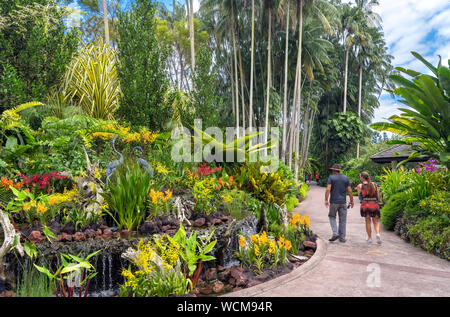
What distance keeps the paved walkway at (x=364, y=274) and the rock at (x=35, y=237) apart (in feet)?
8.87

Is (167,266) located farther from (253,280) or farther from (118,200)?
(118,200)

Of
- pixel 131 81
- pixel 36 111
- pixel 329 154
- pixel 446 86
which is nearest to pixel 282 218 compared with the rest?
pixel 446 86

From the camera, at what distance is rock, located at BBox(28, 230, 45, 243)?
3.85 m

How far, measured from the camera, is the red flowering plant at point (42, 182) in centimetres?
509

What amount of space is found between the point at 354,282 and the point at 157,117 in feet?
24.0

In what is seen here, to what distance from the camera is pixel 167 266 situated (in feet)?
10.7

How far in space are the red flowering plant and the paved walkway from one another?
3.98 metres

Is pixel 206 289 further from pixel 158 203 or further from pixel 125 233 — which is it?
pixel 158 203

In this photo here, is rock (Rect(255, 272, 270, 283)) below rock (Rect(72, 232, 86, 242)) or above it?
below

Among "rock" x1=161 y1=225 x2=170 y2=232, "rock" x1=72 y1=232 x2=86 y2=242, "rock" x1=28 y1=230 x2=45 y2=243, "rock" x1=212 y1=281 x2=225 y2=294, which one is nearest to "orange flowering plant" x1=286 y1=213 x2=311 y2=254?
A: "rock" x1=212 y1=281 x2=225 y2=294

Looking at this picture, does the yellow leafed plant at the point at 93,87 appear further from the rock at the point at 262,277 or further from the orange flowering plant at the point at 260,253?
the rock at the point at 262,277

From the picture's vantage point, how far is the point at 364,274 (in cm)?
388

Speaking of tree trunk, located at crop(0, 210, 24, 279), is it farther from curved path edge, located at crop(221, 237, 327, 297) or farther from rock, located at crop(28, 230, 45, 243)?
curved path edge, located at crop(221, 237, 327, 297)

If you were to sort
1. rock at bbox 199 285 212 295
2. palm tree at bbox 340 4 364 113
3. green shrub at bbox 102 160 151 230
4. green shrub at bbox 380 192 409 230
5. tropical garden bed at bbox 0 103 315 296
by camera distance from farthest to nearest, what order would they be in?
palm tree at bbox 340 4 364 113 → green shrub at bbox 380 192 409 230 → green shrub at bbox 102 160 151 230 → rock at bbox 199 285 212 295 → tropical garden bed at bbox 0 103 315 296
